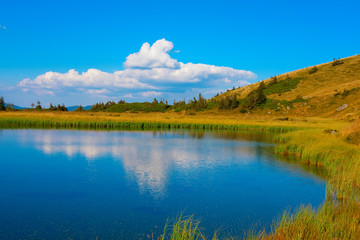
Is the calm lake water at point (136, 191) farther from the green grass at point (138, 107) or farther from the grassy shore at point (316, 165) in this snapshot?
the green grass at point (138, 107)

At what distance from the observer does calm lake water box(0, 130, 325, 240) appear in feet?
36.2

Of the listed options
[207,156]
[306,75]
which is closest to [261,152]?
[207,156]

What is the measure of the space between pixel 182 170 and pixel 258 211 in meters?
8.21

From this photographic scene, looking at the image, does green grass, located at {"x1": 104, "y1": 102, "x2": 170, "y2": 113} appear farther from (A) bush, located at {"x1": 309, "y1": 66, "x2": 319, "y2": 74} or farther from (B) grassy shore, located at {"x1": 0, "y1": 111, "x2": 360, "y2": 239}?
(A) bush, located at {"x1": 309, "y1": 66, "x2": 319, "y2": 74}

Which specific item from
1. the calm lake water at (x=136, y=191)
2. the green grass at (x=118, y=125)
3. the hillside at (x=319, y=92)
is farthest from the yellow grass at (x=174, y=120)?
the calm lake water at (x=136, y=191)

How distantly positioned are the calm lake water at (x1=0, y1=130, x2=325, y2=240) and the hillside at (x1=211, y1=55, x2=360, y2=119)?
2228 inches

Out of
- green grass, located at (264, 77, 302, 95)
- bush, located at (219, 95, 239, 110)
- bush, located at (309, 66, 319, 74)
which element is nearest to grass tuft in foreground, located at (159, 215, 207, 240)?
bush, located at (219, 95, 239, 110)

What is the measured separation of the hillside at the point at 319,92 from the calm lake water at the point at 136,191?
5660cm

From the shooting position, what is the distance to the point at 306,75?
124 meters

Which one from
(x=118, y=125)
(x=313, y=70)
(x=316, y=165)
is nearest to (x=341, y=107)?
(x=313, y=70)

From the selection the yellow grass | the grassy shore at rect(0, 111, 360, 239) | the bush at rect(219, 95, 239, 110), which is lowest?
the grassy shore at rect(0, 111, 360, 239)

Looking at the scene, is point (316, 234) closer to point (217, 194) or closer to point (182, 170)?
point (217, 194)

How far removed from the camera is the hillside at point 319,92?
83.3 metres

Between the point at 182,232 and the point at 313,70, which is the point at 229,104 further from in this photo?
the point at 182,232
